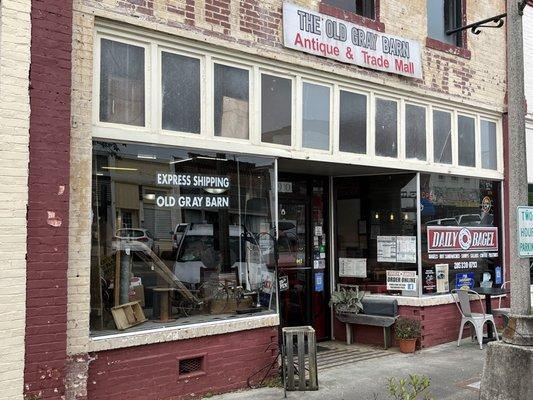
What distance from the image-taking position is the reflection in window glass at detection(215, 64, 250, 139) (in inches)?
258

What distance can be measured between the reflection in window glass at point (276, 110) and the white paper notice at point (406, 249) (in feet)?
9.45

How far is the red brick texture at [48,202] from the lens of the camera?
4.90 meters

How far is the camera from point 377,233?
9.19m

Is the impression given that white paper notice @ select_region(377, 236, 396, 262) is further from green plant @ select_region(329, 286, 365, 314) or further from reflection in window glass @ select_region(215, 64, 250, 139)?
reflection in window glass @ select_region(215, 64, 250, 139)

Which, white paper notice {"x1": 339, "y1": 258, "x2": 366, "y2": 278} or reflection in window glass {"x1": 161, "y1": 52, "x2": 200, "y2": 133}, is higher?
reflection in window glass {"x1": 161, "y1": 52, "x2": 200, "y2": 133}

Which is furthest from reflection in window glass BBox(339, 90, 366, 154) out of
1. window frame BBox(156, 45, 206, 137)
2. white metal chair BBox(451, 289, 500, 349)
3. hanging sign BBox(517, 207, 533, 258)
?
white metal chair BBox(451, 289, 500, 349)

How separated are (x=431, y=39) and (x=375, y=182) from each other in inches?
96.8

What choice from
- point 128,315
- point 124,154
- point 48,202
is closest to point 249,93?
point 124,154

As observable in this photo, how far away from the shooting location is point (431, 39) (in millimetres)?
9008

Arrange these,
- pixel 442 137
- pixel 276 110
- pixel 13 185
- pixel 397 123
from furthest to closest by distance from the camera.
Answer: pixel 442 137 < pixel 397 123 < pixel 276 110 < pixel 13 185

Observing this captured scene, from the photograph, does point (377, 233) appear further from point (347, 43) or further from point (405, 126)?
point (347, 43)

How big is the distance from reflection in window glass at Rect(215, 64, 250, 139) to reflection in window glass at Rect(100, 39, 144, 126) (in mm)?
963

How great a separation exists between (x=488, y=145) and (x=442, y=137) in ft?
4.60

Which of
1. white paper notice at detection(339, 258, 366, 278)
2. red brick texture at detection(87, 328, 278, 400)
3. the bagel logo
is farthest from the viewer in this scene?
the bagel logo
